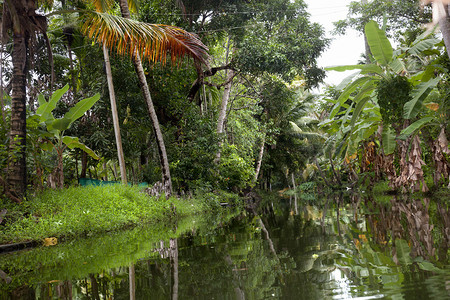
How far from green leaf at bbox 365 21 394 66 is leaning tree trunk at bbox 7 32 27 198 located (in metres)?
7.53

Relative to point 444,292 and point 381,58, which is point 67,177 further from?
point 444,292

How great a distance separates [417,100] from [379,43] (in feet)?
5.15

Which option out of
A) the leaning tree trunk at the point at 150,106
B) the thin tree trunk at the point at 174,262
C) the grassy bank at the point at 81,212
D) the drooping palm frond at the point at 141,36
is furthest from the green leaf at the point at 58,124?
the thin tree trunk at the point at 174,262

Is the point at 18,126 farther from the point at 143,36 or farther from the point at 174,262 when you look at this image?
the point at 174,262

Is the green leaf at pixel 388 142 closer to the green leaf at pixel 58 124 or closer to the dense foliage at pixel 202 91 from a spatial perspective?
the dense foliage at pixel 202 91

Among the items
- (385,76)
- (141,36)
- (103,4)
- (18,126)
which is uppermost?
(103,4)

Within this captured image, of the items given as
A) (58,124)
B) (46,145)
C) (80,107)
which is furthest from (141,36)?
(46,145)

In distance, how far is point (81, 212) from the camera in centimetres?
838

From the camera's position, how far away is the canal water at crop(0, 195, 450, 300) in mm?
2621

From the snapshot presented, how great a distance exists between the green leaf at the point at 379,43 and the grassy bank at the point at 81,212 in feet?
23.1

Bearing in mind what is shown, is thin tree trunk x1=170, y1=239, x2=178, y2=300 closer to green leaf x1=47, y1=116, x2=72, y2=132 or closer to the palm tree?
the palm tree

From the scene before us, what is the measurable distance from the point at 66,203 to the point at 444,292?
8.12m

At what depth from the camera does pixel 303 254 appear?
399 cm

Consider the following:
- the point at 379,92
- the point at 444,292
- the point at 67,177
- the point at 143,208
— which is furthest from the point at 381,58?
the point at 67,177
